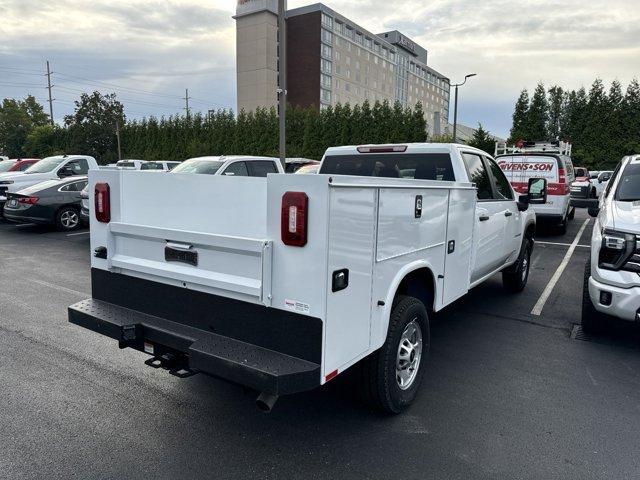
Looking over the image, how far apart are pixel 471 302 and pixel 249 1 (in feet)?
251

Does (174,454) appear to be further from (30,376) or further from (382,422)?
(30,376)

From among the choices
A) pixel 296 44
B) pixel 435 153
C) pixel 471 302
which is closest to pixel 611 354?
pixel 471 302

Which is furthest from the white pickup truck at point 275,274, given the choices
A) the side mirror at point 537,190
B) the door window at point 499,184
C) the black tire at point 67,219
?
the black tire at point 67,219

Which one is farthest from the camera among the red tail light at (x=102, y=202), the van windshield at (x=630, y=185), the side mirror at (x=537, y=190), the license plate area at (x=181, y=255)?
the side mirror at (x=537, y=190)

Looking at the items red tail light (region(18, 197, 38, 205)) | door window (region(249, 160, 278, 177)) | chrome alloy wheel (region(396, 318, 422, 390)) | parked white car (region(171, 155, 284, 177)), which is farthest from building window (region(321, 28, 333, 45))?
chrome alloy wheel (region(396, 318, 422, 390))

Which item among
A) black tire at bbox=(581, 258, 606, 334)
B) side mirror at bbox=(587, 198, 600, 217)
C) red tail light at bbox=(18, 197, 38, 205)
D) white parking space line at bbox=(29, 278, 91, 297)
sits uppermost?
side mirror at bbox=(587, 198, 600, 217)

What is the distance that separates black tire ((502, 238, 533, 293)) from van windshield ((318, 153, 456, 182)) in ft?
8.81

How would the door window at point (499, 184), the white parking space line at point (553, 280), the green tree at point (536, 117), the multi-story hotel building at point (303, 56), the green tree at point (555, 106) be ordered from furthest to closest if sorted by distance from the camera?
the multi-story hotel building at point (303, 56), the green tree at point (555, 106), the green tree at point (536, 117), the white parking space line at point (553, 280), the door window at point (499, 184)

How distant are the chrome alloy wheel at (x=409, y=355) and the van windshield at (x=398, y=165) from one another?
5.69ft

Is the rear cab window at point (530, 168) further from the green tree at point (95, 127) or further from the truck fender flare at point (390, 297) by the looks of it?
the green tree at point (95, 127)

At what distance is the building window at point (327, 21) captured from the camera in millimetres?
73812

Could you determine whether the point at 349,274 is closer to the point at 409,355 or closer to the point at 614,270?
the point at 409,355

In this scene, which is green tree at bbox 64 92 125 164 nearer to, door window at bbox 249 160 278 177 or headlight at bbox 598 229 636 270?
door window at bbox 249 160 278 177

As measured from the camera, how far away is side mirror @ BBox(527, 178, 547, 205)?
609 cm
